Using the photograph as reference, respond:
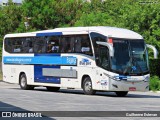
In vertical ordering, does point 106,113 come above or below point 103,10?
below

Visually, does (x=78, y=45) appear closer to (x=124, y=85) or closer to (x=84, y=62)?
(x=84, y=62)

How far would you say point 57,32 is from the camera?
32.2 metres

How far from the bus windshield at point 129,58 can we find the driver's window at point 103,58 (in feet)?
1.08

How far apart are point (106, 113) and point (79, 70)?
12912mm

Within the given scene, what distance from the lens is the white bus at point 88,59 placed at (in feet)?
93.0

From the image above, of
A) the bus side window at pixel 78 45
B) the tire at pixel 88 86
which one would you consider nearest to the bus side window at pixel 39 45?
the bus side window at pixel 78 45

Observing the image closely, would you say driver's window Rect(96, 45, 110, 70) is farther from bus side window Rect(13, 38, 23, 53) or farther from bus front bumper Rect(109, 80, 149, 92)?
bus side window Rect(13, 38, 23, 53)

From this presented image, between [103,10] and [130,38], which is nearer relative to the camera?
[130,38]

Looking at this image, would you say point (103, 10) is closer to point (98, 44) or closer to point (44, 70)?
point (44, 70)

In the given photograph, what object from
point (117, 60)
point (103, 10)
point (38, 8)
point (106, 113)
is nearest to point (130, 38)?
point (117, 60)

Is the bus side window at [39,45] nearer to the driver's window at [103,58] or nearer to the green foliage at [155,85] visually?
the driver's window at [103,58]

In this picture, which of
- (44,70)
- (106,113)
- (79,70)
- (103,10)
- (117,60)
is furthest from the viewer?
(103,10)

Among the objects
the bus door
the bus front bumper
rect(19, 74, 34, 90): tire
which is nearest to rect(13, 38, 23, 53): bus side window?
rect(19, 74, 34, 90): tire

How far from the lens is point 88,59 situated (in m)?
29.4
